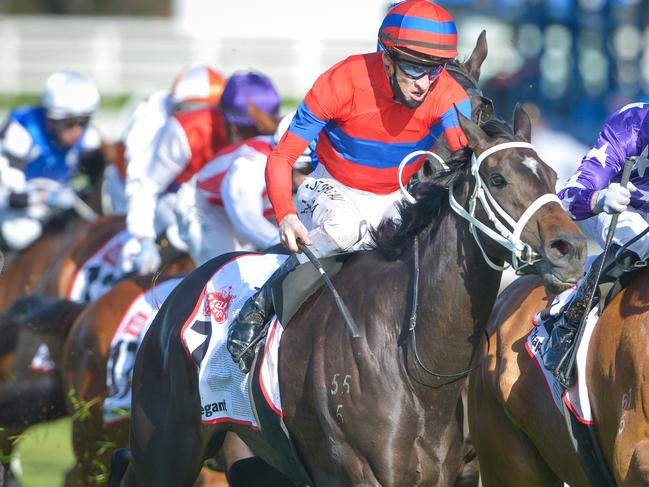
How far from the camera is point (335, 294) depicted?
4.66 metres

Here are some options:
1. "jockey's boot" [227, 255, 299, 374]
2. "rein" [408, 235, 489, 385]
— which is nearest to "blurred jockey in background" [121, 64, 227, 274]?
"jockey's boot" [227, 255, 299, 374]

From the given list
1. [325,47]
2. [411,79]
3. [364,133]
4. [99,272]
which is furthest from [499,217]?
[325,47]

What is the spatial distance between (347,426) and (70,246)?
5.01m

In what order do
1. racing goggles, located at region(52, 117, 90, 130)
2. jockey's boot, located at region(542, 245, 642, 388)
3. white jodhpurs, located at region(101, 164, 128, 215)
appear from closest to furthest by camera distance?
jockey's boot, located at region(542, 245, 642, 388) → racing goggles, located at region(52, 117, 90, 130) → white jodhpurs, located at region(101, 164, 128, 215)

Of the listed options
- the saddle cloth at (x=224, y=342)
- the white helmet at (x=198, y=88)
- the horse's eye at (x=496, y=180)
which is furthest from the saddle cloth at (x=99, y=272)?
the horse's eye at (x=496, y=180)

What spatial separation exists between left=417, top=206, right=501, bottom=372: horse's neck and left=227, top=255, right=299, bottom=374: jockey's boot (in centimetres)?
65

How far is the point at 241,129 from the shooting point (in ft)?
25.9

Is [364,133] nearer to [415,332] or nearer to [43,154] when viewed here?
[415,332]

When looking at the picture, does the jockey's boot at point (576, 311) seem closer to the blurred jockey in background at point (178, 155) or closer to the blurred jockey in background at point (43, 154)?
the blurred jockey in background at point (178, 155)

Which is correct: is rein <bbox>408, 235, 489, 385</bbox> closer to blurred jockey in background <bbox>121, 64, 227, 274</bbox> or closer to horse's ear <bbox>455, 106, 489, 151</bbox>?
horse's ear <bbox>455, 106, 489, 151</bbox>

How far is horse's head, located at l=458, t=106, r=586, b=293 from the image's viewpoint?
4059 millimetres

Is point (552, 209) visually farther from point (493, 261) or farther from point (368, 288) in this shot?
point (368, 288)

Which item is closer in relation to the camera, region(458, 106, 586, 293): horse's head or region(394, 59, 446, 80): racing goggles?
region(458, 106, 586, 293): horse's head

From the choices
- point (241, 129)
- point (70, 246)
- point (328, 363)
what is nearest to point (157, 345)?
point (328, 363)
